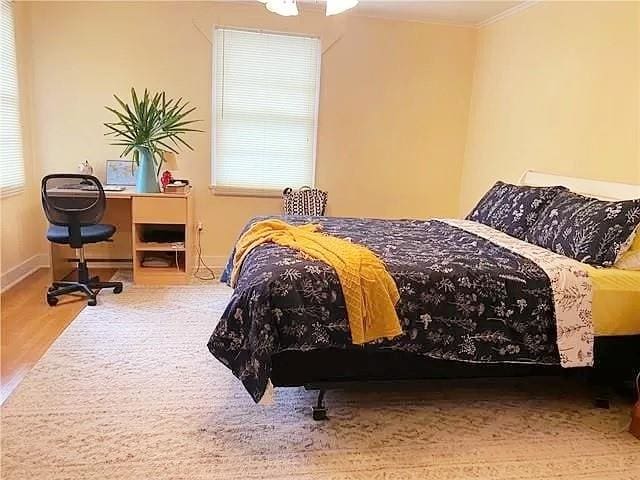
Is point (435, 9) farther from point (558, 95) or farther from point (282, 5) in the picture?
point (282, 5)

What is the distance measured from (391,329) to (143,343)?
1626 mm

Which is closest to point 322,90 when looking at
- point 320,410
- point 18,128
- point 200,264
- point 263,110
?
point 263,110

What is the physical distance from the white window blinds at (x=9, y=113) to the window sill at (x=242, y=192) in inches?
62.4

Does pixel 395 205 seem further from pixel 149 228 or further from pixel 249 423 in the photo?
pixel 249 423

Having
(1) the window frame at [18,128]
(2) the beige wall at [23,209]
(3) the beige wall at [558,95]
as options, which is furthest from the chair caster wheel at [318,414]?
(1) the window frame at [18,128]

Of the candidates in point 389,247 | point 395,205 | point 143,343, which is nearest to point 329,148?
point 395,205

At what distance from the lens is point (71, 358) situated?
106 inches

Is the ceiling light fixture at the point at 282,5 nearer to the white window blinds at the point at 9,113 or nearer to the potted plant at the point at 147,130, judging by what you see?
the potted plant at the point at 147,130

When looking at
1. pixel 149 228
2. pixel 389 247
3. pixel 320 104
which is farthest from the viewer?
pixel 320 104

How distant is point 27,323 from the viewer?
10.4ft

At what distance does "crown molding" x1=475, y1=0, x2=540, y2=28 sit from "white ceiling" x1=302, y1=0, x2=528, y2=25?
0.09 ft

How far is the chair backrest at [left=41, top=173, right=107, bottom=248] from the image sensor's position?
11.1 feet

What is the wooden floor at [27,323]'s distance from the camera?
258cm

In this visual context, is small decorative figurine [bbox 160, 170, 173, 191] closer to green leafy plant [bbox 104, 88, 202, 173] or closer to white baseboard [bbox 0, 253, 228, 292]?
green leafy plant [bbox 104, 88, 202, 173]
